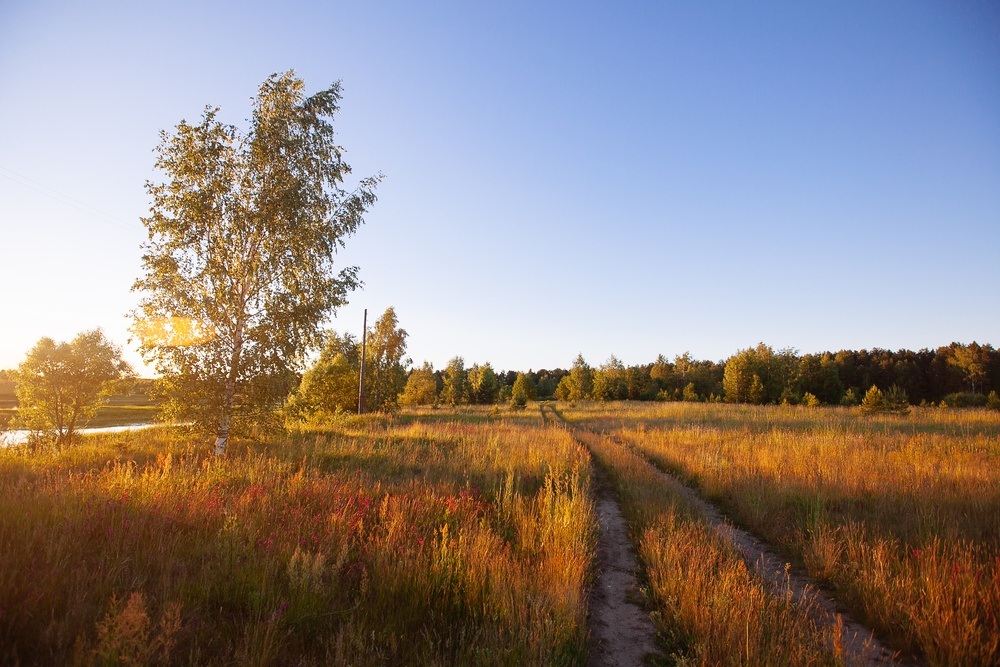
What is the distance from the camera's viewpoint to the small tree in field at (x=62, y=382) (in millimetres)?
15188

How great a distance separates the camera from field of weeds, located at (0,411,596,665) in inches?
109

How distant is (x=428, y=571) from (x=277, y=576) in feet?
4.70

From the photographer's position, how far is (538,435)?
52.3 ft

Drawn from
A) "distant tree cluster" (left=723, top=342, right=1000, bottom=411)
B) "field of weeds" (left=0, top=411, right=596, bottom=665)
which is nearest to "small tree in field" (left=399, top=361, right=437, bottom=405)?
"distant tree cluster" (left=723, top=342, right=1000, bottom=411)

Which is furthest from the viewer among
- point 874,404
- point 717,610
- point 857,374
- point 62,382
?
point 857,374

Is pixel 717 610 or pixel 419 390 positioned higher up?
pixel 717 610

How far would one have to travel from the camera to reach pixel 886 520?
6207 mm

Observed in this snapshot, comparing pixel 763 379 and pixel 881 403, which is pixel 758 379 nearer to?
pixel 763 379

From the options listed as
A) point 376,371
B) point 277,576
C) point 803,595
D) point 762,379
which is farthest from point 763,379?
point 277,576

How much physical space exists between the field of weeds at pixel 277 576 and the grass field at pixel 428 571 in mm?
23

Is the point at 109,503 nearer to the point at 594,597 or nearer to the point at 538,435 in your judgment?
the point at 594,597

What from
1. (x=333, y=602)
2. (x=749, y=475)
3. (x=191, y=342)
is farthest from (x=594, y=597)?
(x=191, y=342)

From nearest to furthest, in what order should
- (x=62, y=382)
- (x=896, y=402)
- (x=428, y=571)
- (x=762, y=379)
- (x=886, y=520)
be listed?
(x=428, y=571), (x=886, y=520), (x=62, y=382), (x=896, y=402), (x=762, y=379)

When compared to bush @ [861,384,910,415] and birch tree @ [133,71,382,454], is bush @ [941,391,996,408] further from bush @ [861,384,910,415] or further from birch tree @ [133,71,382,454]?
birch tree @ [133,71,382,454]
